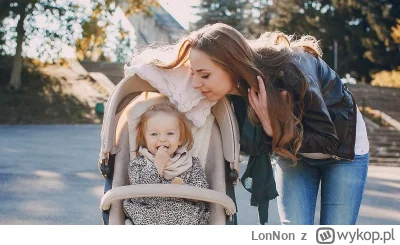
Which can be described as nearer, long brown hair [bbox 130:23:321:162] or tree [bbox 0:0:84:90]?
long brown hair [bbox 130:23:321:162]

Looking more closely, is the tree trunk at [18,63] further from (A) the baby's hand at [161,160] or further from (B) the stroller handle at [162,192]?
(B) the stroller handle at [162,192]

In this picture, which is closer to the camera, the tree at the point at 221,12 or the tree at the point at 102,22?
the tree at the point at 102,22

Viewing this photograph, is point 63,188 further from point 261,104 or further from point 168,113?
point 261,104

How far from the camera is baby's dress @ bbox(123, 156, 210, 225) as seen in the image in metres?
3.35

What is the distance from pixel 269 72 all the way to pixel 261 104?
166mm

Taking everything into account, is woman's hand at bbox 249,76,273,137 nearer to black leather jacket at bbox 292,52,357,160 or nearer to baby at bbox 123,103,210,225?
black leather jacket at bbox 292,52,357,160

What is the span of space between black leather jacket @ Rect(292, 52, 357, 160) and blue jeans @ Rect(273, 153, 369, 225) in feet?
0.36

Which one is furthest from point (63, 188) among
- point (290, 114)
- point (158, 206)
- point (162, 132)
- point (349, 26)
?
point (349, 26)

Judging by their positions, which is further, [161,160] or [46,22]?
[46,22]

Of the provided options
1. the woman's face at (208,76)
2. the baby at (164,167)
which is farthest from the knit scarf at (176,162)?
the woman's face at (208,76)

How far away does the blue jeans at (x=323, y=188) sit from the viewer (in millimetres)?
3344

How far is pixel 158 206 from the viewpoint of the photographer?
11.0 ft

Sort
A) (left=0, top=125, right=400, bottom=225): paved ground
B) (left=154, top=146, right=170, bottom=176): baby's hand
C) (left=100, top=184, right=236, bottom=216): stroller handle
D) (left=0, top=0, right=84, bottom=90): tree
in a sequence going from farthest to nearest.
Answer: (left=0, top=0, right=84, bottom=90): tree, (left=0, top=125, right=400, bottom=225): paved ground, (left=154, top=146, right=170, bottom=176): baby's hand, (left=100, top=184, right=236, bottom=216): stroller handle

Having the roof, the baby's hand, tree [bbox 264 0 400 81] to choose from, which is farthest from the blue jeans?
the roof
